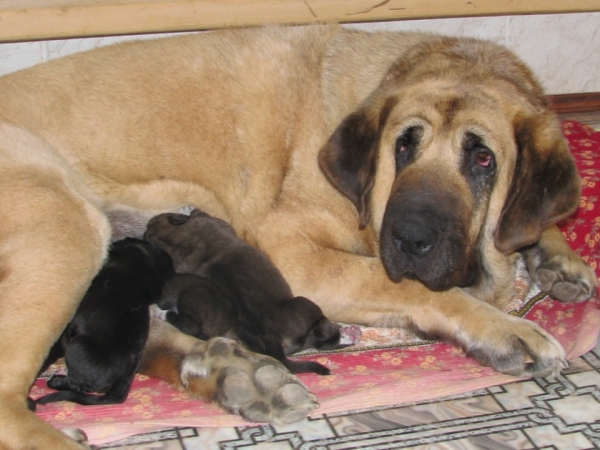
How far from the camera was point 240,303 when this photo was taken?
11.4 feet

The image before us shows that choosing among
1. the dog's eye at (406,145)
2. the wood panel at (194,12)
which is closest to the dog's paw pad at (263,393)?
the dog's eye at (406,145)

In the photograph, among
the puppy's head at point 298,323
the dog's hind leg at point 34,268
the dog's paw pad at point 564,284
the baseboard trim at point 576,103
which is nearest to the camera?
the dog's hind leg at point 34,268

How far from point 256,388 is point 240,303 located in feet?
1.23

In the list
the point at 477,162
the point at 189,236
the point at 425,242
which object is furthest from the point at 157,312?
the point at 477,162

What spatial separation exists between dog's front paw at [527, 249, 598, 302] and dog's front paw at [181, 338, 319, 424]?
130 centimetres

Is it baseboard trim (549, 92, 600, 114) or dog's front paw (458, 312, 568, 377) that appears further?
baseboard trim (549, 92, 600, 114)

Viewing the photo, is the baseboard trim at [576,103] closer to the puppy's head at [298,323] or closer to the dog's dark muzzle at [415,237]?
the dog's dark muzzle at [415,237]

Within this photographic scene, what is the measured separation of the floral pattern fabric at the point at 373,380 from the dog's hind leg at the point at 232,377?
50 millimetres

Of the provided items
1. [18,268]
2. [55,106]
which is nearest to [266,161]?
[55,106]

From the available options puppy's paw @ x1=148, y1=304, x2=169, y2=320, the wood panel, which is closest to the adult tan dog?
puppy's paw @ x1=148, y1=304, x2=169, y2=320

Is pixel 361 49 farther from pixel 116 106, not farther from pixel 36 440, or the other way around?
pixel 36 440

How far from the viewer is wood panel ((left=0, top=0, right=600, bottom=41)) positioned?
4598 millimetres

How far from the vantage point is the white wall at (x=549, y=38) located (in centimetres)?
580

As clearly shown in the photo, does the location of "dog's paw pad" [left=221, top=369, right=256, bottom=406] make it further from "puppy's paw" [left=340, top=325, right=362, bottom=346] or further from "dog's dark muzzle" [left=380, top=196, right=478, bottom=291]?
"dog's dark muzzle" [left=380, top=196, right=478, bottom=291]
